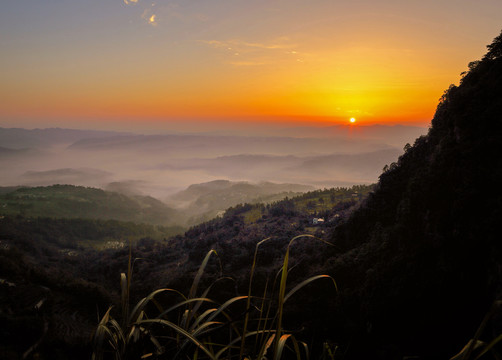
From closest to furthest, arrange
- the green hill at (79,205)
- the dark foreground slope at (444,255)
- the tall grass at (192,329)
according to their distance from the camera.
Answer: the tall grass at (192,329) → the dark foreground slope at (444,255) → the green hill at (79,205)

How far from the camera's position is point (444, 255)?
5887mm

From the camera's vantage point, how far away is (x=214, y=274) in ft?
41.6

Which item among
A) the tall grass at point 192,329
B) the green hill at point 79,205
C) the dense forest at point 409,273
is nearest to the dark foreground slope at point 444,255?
the dense forest at point 409,273

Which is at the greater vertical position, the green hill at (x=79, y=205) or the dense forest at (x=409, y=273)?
the dense forest at (x=409, y=273)

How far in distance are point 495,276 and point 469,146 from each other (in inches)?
108

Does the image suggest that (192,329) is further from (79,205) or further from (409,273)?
(79,205)

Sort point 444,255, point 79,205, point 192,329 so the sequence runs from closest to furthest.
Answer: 1. point 192,329
2. point 444,255
3. point 79,205

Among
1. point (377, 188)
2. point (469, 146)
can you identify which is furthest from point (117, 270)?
point (469, 146)

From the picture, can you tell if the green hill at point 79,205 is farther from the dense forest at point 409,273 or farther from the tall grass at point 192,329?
the tall grass at point 192,329

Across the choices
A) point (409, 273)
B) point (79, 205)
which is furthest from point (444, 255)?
point (79, 205)

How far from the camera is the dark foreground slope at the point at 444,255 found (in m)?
5.12

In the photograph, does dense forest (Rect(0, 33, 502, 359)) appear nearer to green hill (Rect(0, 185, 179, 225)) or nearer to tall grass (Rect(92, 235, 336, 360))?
tall grass (Rect(92, 235, 336, 360))

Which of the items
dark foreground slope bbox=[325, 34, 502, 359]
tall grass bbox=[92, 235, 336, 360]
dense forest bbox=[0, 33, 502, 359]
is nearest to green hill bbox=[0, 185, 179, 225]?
dense forest bbox=[0, 33, 502, 359]

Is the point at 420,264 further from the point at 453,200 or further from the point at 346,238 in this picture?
the point at 346,238
